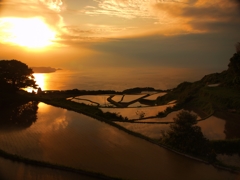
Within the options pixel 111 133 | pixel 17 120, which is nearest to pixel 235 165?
pixel 111 133

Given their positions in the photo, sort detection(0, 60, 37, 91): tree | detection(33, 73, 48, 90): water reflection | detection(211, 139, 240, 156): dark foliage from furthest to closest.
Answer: detection(33, 73, 48, 90): water reflection
detection(0, 60, 37, 91): tree
detection(211, 139, 240, 156): dark foliage

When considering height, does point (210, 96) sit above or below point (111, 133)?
above

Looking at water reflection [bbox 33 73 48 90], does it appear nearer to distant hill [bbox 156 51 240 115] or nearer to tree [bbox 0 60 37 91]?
tree [bbox 0 60 37 91]

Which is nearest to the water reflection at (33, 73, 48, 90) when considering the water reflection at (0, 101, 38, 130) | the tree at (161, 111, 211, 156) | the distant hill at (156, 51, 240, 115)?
the water reflection at (0, 101, 38, 130)

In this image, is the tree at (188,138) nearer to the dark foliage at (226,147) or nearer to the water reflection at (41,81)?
the dark foliage at (226,147)

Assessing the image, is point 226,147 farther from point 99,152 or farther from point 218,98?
point 218,98

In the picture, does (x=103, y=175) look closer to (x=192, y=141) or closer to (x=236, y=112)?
(x=192, y=141)

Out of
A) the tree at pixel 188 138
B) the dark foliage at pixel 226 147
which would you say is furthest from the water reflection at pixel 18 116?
the dark foliage at pixel 226 147
